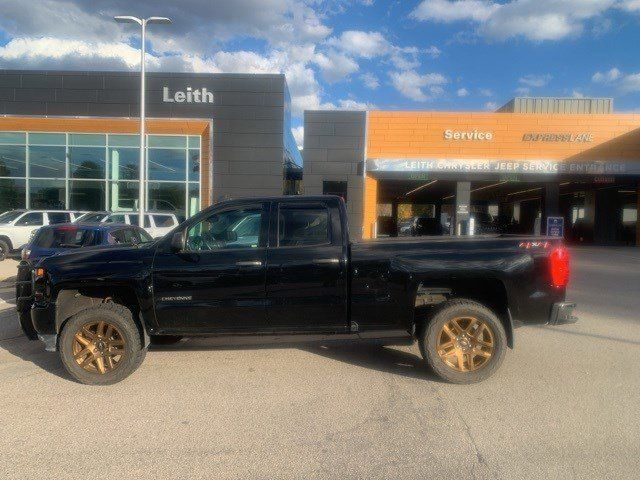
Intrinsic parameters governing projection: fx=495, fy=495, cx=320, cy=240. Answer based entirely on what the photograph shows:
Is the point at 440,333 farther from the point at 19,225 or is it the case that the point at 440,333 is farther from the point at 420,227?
the point at 420,227

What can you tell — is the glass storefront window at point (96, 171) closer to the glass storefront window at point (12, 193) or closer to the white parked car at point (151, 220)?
the glass storefront window at point (12, 193)

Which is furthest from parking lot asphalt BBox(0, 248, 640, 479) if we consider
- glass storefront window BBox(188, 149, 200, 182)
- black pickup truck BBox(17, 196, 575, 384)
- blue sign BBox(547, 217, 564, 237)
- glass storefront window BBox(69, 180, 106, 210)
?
glass storefront window BBox(69, 180, 106, 210)

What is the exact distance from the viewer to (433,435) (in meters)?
3.77

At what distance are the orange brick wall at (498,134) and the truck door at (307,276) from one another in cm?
1806

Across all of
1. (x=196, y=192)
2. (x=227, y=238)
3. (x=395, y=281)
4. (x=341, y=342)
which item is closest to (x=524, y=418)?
(x=395, y=281)

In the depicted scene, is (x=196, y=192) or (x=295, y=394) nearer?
(x=295, y=394)

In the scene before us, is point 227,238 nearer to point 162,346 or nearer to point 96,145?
point 162,346

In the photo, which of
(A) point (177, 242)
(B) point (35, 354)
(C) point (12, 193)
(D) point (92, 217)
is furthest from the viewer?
(C) point (12, 193)

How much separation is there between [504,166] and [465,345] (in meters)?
18.8

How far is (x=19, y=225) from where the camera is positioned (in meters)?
15.9

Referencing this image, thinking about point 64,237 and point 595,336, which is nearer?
point 595,336

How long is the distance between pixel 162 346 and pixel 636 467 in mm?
4901

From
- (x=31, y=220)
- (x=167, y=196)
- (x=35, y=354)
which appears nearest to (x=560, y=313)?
(x=35, y=354)

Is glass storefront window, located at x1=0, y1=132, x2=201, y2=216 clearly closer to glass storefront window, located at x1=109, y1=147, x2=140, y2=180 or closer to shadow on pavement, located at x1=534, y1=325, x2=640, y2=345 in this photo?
glass storefront window, located at x1=109, y1=147, x2=140, y2=180
